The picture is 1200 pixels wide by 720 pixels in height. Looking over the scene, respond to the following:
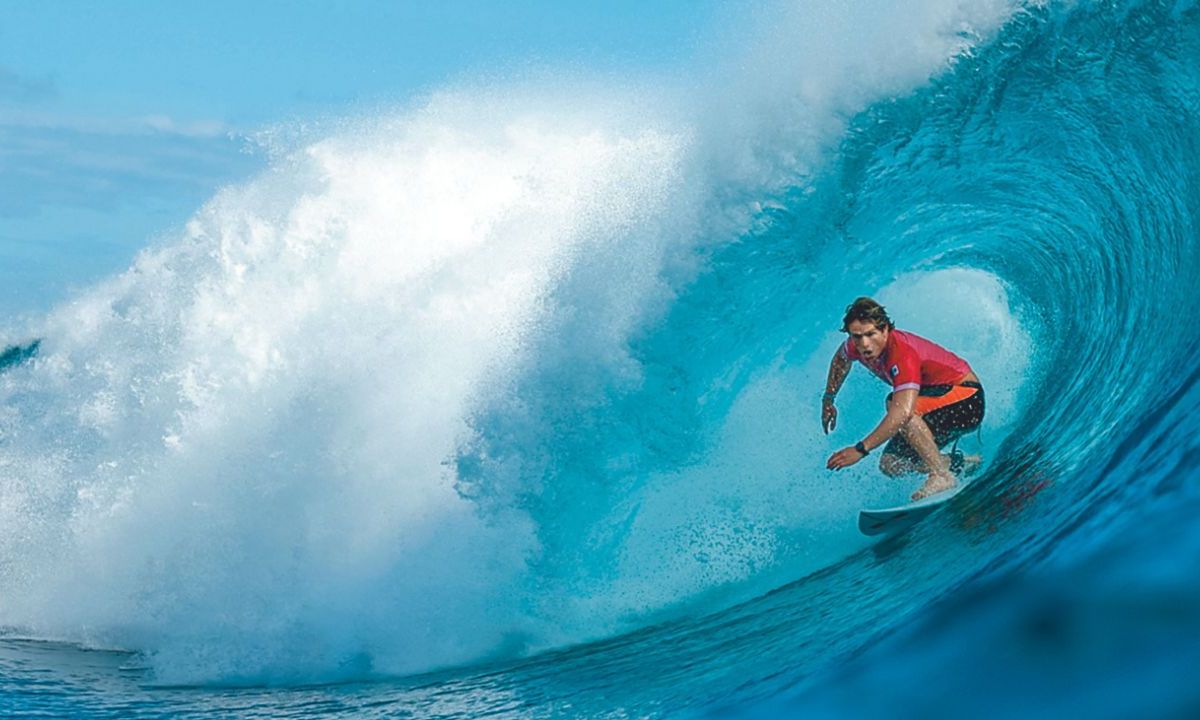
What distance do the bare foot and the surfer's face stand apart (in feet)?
2.58

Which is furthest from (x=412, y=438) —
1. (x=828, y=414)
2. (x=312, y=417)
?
(x=828, y=414)

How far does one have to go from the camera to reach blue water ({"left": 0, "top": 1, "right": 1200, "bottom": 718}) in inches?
232

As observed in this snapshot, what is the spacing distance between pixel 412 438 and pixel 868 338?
3797mm

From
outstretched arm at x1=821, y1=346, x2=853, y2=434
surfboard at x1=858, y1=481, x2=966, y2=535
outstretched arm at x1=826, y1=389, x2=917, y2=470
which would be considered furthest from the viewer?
outstretched arm at x1=821, y1=346, x2=853, y2=434

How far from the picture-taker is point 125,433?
10.6 m

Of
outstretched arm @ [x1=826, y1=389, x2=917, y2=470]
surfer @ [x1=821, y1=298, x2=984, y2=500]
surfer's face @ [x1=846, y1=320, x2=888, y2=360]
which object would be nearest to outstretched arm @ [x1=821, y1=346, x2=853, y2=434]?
surfer @ [x1=821, y1=298, x2=984, y2=500]

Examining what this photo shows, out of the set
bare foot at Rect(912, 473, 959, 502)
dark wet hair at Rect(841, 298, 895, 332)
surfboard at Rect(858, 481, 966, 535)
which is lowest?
surfboard at Rect(858, 481, 966, 535)

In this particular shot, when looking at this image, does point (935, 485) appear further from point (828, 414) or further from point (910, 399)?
point (828, 414)

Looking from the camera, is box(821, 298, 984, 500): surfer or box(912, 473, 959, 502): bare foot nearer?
box(821, 298, 984, 500): surfer

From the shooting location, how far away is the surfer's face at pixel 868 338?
5.80 m

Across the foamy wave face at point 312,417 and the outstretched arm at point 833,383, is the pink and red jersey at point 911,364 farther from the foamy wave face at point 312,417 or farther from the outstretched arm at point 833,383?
the foamy wave face at point 312,417

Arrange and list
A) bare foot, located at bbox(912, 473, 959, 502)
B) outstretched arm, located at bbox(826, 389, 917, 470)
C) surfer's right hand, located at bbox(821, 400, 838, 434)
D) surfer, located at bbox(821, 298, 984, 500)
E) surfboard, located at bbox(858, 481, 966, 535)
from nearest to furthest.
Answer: outstretched arm, located at bbox(826, 389, 917, 470)
surfboard, located at bbox(858, 481, 966, 535)
surfer, located at bbox(821, 298, 984, 500)
bare foot, located at bbox(912, 473, 959, 502)
surfer's right hand, located at bbox(821, 400, 838, 434)

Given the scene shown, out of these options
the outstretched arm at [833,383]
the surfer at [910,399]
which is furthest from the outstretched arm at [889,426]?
the outstretched arm at [833,383]

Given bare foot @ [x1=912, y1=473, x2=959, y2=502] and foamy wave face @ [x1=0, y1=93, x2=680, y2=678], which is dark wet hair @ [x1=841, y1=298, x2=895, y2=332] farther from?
foamy wave face @ [x1=0, y1=93, x2=680, y2=678]
